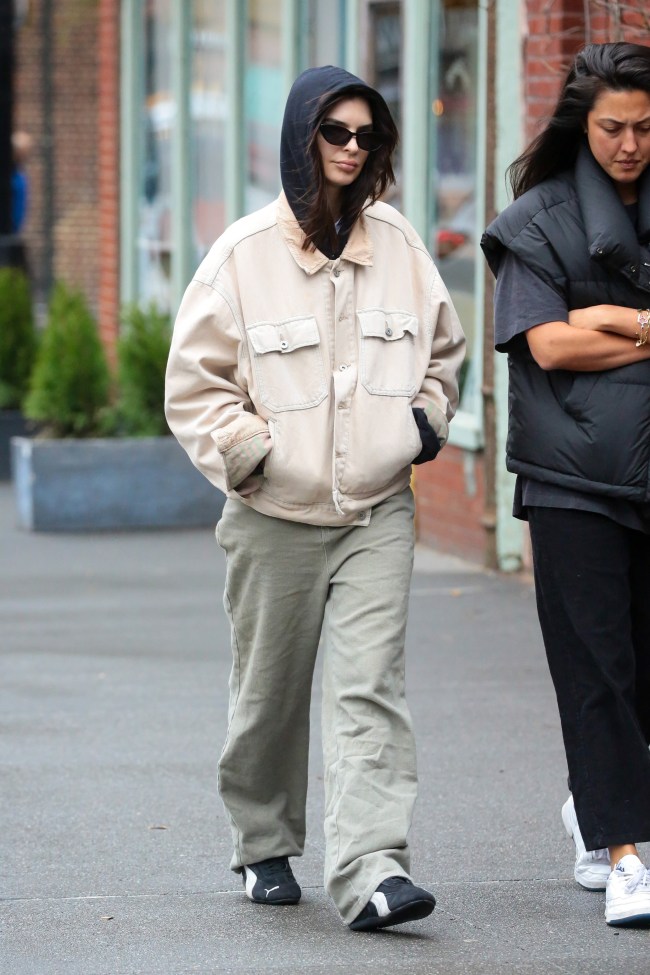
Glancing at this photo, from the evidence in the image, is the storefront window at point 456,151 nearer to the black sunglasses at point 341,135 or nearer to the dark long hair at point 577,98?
the dark long hair at point 577,98

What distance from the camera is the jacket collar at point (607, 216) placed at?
162 inches

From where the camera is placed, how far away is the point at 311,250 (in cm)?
428

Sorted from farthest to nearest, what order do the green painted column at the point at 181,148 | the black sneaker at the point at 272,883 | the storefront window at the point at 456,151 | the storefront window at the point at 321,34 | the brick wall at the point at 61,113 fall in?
the brick wall at the point at 61,113
the green painted column at the point at 181,148
the storefront window at the point at 321,34
the storefront window at the point at 456,151
the black sneaker at the point at 272,883

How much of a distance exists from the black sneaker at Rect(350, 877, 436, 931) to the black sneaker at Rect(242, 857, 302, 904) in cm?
36

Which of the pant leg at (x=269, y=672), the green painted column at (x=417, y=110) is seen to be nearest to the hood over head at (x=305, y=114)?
the pant leg at (x=269, y=672)

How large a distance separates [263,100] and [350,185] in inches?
335

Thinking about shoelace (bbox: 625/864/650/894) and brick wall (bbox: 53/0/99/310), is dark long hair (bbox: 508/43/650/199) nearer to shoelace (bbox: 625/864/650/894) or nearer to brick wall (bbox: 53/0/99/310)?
shoelace (bbox: 625/864/650/894)

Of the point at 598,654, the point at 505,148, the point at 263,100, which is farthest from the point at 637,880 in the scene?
the point at 263,100

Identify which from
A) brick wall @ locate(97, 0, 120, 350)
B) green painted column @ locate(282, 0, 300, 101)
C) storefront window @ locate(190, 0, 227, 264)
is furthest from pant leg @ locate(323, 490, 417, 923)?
brick wall @ locate(97, 0, 120, 350)

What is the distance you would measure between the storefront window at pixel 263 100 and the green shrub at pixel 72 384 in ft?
6.78

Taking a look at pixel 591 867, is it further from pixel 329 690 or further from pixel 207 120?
pixel 207 120

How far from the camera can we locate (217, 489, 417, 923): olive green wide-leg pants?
4.19 meters

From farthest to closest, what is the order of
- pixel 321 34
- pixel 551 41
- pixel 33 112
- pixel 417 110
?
pixel 33 112 → pixel 321 34 → pixel 417 110 → pixel 551 41

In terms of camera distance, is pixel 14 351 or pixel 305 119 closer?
pixel 305 119
